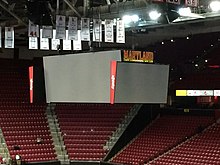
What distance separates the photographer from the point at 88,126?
2172cm

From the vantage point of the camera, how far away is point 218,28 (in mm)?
22172

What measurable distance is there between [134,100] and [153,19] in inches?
246

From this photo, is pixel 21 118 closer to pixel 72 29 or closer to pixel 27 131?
pixel 27 131

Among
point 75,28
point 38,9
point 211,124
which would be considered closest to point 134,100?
point 75,28

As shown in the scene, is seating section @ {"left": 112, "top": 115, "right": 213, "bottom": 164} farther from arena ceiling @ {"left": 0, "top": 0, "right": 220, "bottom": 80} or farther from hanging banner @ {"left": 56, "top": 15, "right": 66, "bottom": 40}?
hanging banner @ {"left": 56, "top": 15, "right": 66, "bottom": 40}

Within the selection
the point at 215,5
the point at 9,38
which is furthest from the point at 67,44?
the point at 215,5

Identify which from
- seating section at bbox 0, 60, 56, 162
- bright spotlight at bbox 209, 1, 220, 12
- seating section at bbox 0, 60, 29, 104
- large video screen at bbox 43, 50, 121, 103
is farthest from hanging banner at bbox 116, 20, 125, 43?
seating section at bbox 0, 60, 29, 104

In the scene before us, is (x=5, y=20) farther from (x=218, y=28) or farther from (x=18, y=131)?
(x=218, y=28)

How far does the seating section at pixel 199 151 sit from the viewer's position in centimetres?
1759

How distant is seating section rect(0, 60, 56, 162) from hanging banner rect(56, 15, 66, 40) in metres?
6.62

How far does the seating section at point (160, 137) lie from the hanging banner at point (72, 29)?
258 inches

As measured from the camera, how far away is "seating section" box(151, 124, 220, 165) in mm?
17594

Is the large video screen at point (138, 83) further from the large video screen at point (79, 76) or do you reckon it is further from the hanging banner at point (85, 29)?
the hanging banner at point (85, 29)

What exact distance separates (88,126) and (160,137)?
11.6 ft
